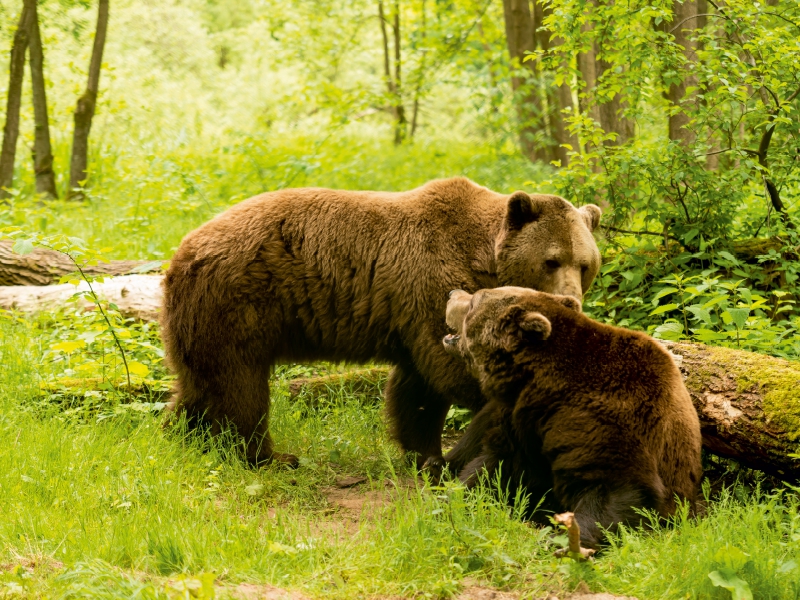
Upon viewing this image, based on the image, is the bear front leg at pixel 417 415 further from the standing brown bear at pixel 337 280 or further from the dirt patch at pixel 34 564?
the dirt patch at pixel 34 564

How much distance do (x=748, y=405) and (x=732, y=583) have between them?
1.54m

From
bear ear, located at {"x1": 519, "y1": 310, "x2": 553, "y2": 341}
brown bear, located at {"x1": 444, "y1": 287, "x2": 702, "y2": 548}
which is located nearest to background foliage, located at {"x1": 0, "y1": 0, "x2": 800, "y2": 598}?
brown bear, located at {"x1": 444, "y1": 287, "x2": 702, "y2": 548}

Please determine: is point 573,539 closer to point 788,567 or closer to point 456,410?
point 788,567

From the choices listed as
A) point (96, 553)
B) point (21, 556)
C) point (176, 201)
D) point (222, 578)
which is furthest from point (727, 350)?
point (176, 201)

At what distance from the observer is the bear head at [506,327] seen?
14.2 feet

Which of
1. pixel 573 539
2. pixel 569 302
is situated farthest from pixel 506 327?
pixel 573 539

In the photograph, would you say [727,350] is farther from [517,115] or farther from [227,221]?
[517,115]

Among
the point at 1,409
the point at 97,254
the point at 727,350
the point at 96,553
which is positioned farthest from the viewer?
the point at 97,254

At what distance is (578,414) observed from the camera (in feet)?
13.6

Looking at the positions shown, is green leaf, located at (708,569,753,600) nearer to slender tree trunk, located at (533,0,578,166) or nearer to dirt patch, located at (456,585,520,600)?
dirt patch, located at (456,585,520,600)

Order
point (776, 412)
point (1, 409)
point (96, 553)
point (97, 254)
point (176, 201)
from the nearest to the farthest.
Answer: point (96, 553), point (776, 412), point (1, 409), point (97, 254), point (176, 201)

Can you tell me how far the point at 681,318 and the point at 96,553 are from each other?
474cm

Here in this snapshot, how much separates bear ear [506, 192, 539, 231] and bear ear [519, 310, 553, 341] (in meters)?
1.09

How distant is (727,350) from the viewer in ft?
15.9
